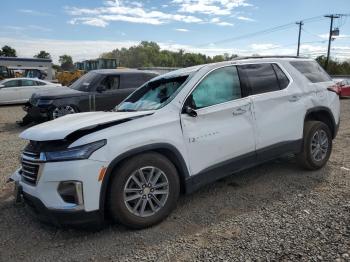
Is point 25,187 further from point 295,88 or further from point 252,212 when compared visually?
point 295,88

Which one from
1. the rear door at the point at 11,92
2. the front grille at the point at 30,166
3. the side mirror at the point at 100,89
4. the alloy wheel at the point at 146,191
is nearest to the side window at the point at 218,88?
the alloy wheel at the point at 146,191

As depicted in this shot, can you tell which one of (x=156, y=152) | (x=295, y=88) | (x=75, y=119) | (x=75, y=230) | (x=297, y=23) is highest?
(x=297, y=23)

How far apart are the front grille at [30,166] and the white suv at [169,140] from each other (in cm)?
1

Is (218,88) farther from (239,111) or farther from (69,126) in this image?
(69,126)

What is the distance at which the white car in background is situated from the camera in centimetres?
1763

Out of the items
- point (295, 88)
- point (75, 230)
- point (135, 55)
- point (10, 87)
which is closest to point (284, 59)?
point (295, 88)

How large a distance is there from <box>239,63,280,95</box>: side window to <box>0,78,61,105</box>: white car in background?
47.0 feet

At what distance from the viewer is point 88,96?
1076cm

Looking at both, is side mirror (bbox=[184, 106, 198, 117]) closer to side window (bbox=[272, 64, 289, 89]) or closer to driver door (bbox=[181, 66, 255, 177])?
driver door (bbox=[181, 66, 255, 177])

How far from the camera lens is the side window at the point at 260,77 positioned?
4958 mm

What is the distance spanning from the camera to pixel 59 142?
3637mm

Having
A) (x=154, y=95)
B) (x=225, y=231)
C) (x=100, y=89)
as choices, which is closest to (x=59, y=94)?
(x=100, y=89)

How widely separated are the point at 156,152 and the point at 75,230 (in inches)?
47.2

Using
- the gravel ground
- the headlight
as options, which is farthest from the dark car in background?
the headlight
